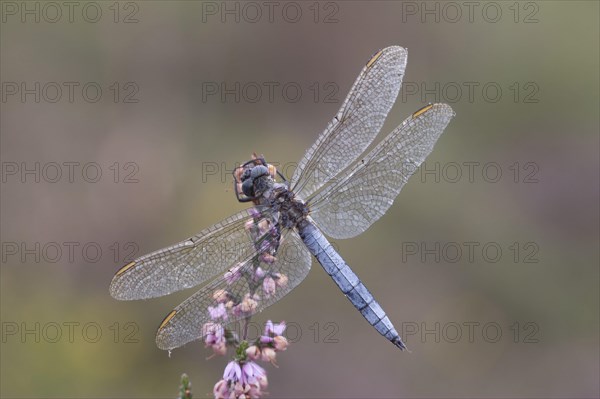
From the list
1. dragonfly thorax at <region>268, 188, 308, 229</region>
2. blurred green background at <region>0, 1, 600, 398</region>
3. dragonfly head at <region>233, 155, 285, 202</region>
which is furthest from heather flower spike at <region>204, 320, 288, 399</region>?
blurred green background at <region>0, 1, 600, 398</region>

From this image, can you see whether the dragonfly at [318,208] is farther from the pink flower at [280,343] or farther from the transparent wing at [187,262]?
the pink flower at [280,343]

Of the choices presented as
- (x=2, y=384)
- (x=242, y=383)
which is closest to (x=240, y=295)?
(x=242, y=383)

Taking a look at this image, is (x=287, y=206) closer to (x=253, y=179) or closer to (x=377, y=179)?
(x=253, y=179)

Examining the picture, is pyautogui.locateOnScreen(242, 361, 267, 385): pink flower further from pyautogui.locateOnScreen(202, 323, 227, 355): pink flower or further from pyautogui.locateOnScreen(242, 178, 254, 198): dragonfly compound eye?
pyautogui.locateOnScreen(242, 178, 254, 198): dragonfly compound eye

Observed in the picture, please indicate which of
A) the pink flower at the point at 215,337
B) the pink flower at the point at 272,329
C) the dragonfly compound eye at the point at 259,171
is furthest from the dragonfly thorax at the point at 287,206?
the pink flower at the point at 215,337

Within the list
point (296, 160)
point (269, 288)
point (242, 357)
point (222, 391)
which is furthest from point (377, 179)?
point (296, 160)

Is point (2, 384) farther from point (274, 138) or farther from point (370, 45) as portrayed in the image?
point (370, 45)
